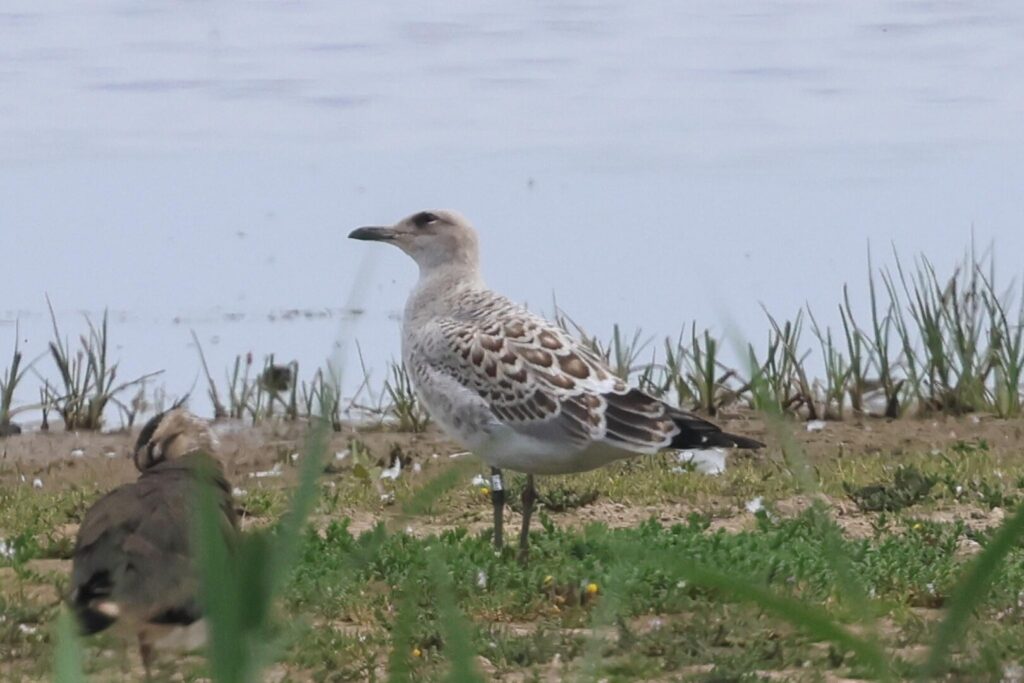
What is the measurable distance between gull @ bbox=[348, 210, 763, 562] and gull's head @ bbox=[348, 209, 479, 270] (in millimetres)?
312

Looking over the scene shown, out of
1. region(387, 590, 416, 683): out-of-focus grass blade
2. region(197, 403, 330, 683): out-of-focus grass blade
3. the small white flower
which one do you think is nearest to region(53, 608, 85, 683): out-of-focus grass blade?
region(197, 403, 330, 683): out-of-focus grass blade

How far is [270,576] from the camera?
249 centimetres

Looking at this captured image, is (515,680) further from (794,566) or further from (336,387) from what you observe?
(336,387)

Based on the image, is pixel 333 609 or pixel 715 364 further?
pixel 715 364

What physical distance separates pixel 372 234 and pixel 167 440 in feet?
7.43

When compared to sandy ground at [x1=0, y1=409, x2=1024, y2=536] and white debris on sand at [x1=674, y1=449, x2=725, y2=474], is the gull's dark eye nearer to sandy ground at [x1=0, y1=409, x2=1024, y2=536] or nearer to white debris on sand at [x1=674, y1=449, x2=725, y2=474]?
sandy ground at [x1=0, y1=409, x2=1024, y2=536]

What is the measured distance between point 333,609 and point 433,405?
59.7 inches

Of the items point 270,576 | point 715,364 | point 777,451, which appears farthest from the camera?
point 715,364

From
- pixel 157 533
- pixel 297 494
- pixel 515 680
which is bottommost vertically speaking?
pixel 515 680

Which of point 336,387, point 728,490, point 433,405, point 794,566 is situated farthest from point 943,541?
point 336,387

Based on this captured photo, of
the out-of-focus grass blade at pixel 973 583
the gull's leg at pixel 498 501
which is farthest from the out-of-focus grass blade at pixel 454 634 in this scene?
the gull's leg at pixel 498 501

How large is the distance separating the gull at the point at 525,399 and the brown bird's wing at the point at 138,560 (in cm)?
190

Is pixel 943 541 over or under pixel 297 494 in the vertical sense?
under

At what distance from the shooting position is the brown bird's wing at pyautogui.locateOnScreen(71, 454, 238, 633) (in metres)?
5.47
